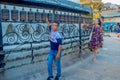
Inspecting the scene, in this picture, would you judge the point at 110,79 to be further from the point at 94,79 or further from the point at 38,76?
the point at 38,76

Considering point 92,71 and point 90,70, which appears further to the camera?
point 90,70

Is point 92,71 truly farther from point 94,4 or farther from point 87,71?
point 94,4

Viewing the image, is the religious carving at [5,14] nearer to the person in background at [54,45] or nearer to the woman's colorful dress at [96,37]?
the person in background at [54,45]

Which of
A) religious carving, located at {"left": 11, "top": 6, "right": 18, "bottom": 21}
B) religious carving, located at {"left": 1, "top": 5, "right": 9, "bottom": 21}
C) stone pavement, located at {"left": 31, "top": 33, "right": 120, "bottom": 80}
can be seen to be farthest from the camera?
stone pavement, located at {"left": 31, "top": 33, "right": 120, "bottom": 80}

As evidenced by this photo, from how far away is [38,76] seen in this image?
5703mm

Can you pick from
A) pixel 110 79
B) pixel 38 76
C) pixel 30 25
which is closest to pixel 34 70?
pixel 38 76

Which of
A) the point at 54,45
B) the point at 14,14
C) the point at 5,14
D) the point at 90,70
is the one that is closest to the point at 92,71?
the point at 90,70

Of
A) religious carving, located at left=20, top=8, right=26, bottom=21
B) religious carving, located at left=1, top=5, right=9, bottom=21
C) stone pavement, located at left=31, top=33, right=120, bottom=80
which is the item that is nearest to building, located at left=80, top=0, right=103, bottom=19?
stone pavement, located at left=31, top=33, right=120, bottom=80

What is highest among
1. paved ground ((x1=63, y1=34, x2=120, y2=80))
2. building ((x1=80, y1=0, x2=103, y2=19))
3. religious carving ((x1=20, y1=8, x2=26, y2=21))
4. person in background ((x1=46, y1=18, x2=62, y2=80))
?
building ((x1=80, y1=0, x2=103, y2=19))

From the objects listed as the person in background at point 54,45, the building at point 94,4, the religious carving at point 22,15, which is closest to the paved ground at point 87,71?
the person in background at point 54,45

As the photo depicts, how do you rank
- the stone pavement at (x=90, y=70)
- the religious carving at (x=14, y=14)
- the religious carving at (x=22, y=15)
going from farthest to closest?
the stone pavement at (x=90, y=70) → the religious carving at (x=22, y=15) → the religious carving at (x=14, y=14)

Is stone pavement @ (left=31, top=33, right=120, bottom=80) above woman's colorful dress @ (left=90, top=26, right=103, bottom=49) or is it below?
below

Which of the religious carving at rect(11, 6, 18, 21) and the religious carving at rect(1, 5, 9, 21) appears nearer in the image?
the religious carving at rect(1, 5, 9, 21)

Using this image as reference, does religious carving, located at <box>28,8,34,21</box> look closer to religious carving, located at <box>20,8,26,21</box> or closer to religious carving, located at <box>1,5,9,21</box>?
religious carving, located at <box>20,8,26,21</box>
